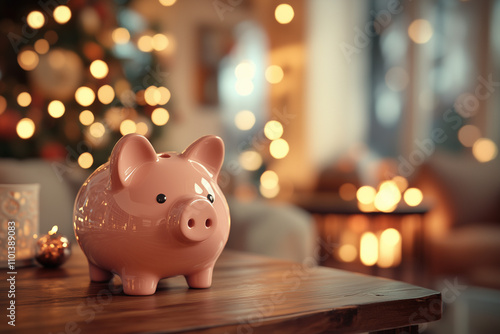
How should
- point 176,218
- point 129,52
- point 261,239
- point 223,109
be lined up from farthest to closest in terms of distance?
point 223,109
point 129,52
point 261,239
point 176,218

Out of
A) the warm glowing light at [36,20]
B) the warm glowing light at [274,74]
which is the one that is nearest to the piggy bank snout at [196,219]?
the warm glowing light at [36,20]

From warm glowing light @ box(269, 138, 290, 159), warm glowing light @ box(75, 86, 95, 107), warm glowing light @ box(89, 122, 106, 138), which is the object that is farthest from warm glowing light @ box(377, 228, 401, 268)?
warm glowing light @ box(75, 86, 95, 107)

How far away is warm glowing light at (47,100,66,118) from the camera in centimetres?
265

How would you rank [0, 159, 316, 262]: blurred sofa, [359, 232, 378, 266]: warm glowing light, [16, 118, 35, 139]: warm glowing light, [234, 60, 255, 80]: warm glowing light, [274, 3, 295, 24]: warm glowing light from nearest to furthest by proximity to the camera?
1. [0, 159, 316, 262]: blurred sofa
2. [16, 118, 35, 139]: warm glowing light
3. [359, 232, 378, 266]: warm glowing light
4. [274, 3, 295, 24]: warm glowing light
5. [234, 60, 255, 80]: warm glowing light

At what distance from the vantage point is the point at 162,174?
2.41 feet

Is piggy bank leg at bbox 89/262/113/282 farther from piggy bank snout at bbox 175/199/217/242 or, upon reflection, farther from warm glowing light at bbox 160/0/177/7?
warm glowing light at bbox 160/0/177/7

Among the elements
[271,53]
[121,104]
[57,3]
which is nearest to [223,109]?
[271,53]

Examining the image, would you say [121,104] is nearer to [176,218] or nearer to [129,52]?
[129,52]

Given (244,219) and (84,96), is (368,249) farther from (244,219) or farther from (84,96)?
(84,96)

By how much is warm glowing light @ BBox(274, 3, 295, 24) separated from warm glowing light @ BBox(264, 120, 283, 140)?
0.72m

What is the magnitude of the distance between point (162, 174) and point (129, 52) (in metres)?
2.46

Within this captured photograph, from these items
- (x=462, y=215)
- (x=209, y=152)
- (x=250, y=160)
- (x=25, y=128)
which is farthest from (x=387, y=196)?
(x=209, y=152)

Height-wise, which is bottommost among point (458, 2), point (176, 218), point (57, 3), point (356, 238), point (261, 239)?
point (356, 238)

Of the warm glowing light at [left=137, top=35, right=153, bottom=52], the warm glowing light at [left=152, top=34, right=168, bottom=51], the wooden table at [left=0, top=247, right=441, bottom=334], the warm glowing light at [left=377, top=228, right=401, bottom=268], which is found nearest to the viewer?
the wooden table at [left=0, top=247, right=441, bottom=334]
